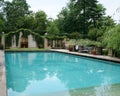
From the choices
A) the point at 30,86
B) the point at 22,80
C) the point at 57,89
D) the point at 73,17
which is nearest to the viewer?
the point at 57,89

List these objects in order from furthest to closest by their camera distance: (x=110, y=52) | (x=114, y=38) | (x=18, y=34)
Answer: (x=18, y=34) < (x=110, y=52) < (x=114, y=38)

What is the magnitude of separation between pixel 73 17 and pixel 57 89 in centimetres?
2635

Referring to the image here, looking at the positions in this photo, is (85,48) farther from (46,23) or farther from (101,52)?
(46,23)

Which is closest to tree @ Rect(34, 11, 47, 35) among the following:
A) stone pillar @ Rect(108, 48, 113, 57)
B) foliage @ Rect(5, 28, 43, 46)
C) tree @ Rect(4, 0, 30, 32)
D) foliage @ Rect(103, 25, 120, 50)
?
tree @ Rect(4, 0, 30, 32)

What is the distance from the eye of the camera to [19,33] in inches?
997

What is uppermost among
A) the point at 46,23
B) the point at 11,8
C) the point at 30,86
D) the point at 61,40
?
the point at 11,8

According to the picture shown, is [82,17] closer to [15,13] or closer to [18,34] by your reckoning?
[15,13]

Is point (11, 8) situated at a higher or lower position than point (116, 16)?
higher

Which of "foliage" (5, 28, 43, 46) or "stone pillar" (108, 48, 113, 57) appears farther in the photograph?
"foliage" (5, 28, 43, 46)

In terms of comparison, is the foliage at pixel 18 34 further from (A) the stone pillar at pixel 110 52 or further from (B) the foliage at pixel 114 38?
(B) the foliage at pixel 114 38

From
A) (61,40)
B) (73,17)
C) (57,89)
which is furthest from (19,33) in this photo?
(57,89)

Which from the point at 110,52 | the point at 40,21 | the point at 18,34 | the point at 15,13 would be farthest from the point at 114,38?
the point at 15,13

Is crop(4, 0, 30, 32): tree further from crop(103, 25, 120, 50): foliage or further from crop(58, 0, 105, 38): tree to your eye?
crop(103, 25, 120, 50): foliage

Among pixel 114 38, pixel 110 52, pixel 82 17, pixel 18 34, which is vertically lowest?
pixel 110 52
